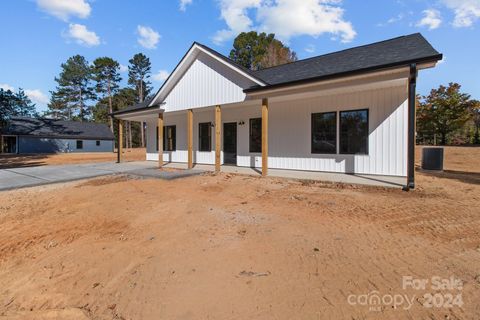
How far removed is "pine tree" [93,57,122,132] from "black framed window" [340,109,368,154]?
41501 millimetres

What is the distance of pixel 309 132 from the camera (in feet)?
33.7

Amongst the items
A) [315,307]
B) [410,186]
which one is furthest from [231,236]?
[410,186]

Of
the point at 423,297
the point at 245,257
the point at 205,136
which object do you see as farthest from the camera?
the point at 205,136

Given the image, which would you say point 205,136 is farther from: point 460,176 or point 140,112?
point 460,176

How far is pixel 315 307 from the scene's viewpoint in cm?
221

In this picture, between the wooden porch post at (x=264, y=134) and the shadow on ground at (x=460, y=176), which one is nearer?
the shadow on ground at (x=460, y=176)

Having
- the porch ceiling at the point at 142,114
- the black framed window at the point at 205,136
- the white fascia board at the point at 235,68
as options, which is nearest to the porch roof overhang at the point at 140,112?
the porch ceiling at the point at 142,114

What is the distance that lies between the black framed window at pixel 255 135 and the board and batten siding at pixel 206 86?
1.87 meters

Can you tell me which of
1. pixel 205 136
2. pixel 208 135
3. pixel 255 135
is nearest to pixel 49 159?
pixel 205 136

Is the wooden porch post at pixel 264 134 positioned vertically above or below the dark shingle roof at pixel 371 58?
below

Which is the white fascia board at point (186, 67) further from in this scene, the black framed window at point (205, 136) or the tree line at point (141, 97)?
the tree line at point (141, 97)

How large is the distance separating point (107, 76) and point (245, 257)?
49.8m

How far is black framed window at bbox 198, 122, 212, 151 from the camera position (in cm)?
1341

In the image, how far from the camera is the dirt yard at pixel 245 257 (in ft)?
7.59
